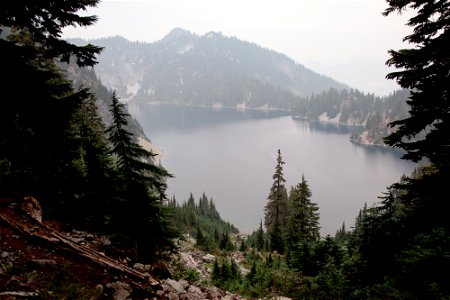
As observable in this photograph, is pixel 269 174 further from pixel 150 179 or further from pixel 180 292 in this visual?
pixel 180 292

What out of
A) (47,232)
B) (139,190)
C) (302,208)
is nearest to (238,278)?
(139,190)

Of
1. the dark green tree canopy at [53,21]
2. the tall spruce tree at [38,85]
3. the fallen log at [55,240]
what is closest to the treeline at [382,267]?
the fallen log at [55,240]

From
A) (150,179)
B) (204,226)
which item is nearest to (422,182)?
(150,179)

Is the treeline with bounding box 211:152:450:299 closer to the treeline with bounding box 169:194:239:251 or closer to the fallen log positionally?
the treeline with bounding box 169:194:239:251

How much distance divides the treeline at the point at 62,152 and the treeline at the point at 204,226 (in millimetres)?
2609

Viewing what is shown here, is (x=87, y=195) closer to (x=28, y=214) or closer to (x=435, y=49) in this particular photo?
(x=28, y=214)

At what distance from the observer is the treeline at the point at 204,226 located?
34781 mm

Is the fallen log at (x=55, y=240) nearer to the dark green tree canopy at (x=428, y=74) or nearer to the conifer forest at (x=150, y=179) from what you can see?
the conifer forest at (x=150, y=179)

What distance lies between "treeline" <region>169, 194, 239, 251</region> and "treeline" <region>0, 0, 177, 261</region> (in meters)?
2.61

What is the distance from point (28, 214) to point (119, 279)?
3522mm

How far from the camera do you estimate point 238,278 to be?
1584 centimetres

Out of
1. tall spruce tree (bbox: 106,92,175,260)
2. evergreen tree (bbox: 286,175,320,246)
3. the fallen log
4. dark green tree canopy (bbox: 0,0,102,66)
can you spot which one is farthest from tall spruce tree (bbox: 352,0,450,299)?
evergreen tree (bbox: 286,175,320,246)

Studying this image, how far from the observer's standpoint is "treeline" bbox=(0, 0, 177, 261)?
21.4 ft

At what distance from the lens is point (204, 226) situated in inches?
2640
